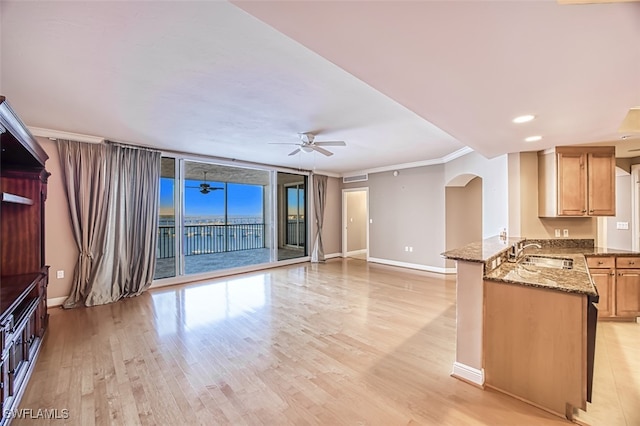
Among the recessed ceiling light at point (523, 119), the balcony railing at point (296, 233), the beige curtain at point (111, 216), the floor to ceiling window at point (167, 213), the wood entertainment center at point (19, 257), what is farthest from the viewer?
the balcony railing at point (296, 233)

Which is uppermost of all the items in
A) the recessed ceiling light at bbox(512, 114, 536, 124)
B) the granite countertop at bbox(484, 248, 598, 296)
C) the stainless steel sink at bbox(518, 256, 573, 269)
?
the recessed ceiling light at bbox(512, 114, 536, 124)

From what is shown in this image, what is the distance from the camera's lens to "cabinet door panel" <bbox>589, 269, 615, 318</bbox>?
3.37 meters

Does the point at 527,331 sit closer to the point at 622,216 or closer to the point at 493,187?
the point at 493,187

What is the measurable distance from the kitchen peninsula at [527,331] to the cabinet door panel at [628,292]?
1634 millimetres

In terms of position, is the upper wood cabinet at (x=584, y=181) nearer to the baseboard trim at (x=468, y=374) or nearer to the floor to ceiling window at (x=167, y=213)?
the baseboard trim at (x=468, y=374)

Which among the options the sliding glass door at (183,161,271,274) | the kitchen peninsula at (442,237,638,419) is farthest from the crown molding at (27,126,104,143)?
the kitchen peninsula at (442,237,638,419)

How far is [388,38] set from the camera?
132 cm

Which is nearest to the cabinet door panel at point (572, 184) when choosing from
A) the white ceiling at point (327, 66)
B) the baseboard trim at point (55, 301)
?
the white ceiling at point (327, 66)

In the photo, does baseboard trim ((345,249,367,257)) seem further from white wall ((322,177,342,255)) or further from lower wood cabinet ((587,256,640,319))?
lower wood cabinet ((587,256,640,319))

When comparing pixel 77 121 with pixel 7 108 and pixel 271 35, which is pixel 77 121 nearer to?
pixel 7 108

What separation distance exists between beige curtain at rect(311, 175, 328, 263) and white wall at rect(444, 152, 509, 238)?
3.72 metres

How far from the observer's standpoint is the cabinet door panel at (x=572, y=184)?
3.69m

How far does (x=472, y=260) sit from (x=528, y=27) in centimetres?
162

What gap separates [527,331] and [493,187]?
306 centimetres
